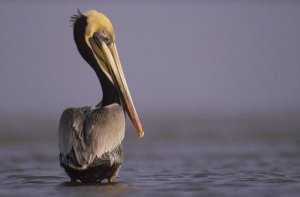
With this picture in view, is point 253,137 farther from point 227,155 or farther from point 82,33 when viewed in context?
point 82,33

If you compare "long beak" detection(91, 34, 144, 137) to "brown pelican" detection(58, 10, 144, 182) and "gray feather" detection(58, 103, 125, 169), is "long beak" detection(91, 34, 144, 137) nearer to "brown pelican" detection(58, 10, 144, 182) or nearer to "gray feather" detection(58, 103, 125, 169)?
"brown pelican" detection(58, 10, 144, 182)

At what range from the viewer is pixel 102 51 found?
41.3 ft

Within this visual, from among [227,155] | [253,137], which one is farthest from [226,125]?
[227,155]

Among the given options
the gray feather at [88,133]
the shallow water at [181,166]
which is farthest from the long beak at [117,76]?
the shallow water at [181,166]

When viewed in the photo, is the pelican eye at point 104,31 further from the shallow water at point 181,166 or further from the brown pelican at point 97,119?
the shallow water at point 181,166

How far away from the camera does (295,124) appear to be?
24.9m

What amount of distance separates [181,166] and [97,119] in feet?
10.3

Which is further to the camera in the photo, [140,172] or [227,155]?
[227,155]

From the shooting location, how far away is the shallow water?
11.4 meters

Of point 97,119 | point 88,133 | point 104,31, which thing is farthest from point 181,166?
point 88,133

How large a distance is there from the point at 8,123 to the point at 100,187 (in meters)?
15.3

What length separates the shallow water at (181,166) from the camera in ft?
37.4

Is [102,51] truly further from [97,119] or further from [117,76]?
[97,119]

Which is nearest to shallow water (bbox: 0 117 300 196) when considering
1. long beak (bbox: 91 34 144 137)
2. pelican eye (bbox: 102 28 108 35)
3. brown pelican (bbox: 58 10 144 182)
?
brown pelican (bbox: 58 10 144 182)
